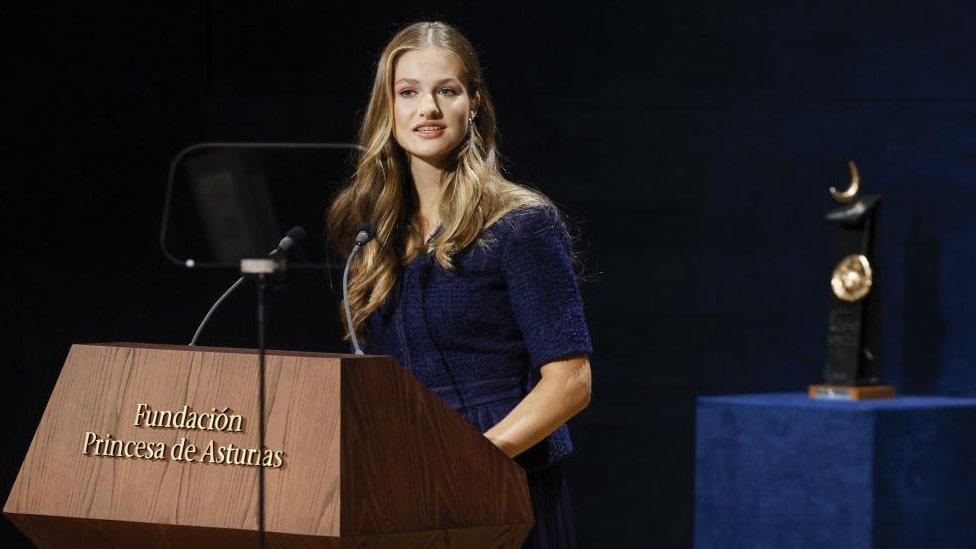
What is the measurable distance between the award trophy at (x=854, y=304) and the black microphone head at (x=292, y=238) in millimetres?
2674

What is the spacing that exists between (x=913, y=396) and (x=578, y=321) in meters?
2.59

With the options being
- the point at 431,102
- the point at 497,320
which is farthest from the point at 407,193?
the point at 497,320

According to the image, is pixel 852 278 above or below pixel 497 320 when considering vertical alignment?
above

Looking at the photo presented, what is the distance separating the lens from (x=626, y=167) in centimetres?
458

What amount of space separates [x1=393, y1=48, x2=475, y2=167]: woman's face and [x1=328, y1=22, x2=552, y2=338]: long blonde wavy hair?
2 centimetres

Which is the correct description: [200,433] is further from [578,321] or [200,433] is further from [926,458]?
[926,458]

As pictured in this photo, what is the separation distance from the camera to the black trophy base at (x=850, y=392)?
405 centimetres

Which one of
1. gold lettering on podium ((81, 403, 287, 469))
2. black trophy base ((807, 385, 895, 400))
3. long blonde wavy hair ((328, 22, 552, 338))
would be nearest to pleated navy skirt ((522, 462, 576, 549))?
long blonde wavy hair ((328, 22, 552, 338))

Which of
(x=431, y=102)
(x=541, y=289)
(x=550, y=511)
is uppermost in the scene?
(x=431, y=102)

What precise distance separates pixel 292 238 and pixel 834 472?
8.25 ft

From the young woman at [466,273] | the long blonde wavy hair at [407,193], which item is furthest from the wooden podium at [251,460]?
the long blonde wavy hair at [407,193]

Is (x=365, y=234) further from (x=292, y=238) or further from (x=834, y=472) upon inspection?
(x=834, y=472)

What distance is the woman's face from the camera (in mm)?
2010

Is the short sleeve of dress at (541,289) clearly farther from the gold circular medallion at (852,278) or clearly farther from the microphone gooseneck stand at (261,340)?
the gold circular medallion at (852,278)
